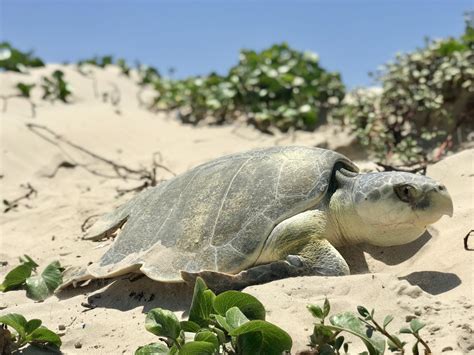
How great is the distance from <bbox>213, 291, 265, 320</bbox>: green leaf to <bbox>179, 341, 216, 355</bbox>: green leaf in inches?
7.4

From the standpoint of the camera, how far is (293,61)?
7863 mm

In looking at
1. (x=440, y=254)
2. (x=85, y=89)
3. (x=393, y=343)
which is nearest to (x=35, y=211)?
(x=440, y=254)

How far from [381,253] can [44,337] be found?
4.99 feet

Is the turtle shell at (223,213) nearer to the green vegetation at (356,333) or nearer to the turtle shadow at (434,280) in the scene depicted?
the turtle shadow at (434,280)

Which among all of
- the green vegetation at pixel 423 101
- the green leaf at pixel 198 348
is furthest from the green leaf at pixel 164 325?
the green vegetation at pixel 423 101

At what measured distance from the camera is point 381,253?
300 centimetres

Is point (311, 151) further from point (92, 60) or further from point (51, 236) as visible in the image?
point (92, 60)

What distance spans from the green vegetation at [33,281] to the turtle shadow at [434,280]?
1688 mm

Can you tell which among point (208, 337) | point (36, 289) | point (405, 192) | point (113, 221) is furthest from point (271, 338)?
point (113, 221)

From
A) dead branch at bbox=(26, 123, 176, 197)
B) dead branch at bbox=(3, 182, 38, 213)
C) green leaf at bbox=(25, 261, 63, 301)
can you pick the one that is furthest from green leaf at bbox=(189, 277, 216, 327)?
dead branch at bbox=(3, 182, 38, 213)

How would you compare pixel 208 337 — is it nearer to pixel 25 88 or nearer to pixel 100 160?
pixel 100 160

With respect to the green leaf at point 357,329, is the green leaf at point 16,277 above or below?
below

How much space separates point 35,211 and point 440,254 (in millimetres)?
3029

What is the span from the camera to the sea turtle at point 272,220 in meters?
2.73
